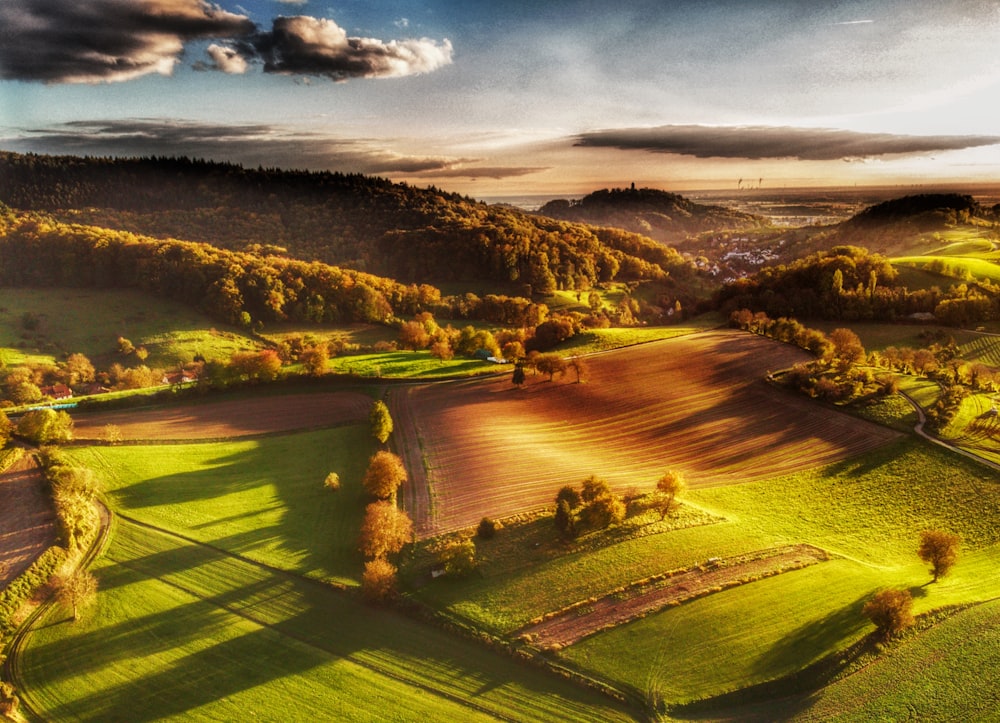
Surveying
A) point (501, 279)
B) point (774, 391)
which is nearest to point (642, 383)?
point (774, 391)

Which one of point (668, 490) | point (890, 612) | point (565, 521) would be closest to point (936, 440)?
point (890, 612)

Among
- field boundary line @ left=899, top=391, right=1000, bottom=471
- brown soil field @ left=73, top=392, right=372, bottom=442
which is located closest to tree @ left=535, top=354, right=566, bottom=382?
brown soil field @ left=73, top=392, right=372, bottom=442

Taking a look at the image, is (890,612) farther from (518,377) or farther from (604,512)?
(518,377)

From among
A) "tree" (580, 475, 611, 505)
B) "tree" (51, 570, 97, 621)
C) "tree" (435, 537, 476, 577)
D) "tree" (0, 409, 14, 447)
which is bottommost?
"tree" (51, 570, 97, 621)

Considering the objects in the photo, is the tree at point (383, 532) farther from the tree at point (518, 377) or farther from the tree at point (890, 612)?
the tree at point (890, 612)

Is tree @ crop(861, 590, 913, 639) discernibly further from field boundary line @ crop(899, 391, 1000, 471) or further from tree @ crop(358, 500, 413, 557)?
tree @ crop(358, 500, 413, 557)
